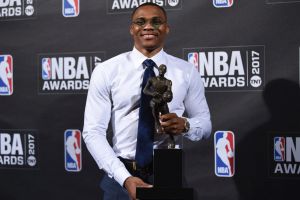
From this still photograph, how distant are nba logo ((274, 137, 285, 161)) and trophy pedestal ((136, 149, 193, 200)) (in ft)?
3.72

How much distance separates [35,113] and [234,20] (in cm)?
135

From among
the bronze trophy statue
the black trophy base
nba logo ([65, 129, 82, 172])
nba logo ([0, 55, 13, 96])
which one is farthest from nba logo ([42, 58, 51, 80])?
the black trophy base

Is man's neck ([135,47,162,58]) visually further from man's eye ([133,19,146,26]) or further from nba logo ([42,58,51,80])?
nba logo ([42,58,51,80])

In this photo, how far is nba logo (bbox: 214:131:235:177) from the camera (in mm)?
2812

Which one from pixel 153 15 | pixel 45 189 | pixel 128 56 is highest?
pixel 153 15

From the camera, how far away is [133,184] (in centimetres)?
182

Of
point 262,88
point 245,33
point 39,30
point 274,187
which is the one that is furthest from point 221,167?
point 39,30

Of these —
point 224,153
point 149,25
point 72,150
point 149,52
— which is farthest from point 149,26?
point 72,150

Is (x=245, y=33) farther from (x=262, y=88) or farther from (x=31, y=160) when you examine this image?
(x=31, y=160)

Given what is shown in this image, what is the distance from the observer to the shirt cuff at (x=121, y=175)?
189 centimetres

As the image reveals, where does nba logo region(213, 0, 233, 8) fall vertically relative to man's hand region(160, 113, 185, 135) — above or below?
above

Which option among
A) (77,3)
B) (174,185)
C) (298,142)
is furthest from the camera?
(77,3)

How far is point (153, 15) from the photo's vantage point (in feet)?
6.84

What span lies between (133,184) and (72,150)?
1.37 meters
